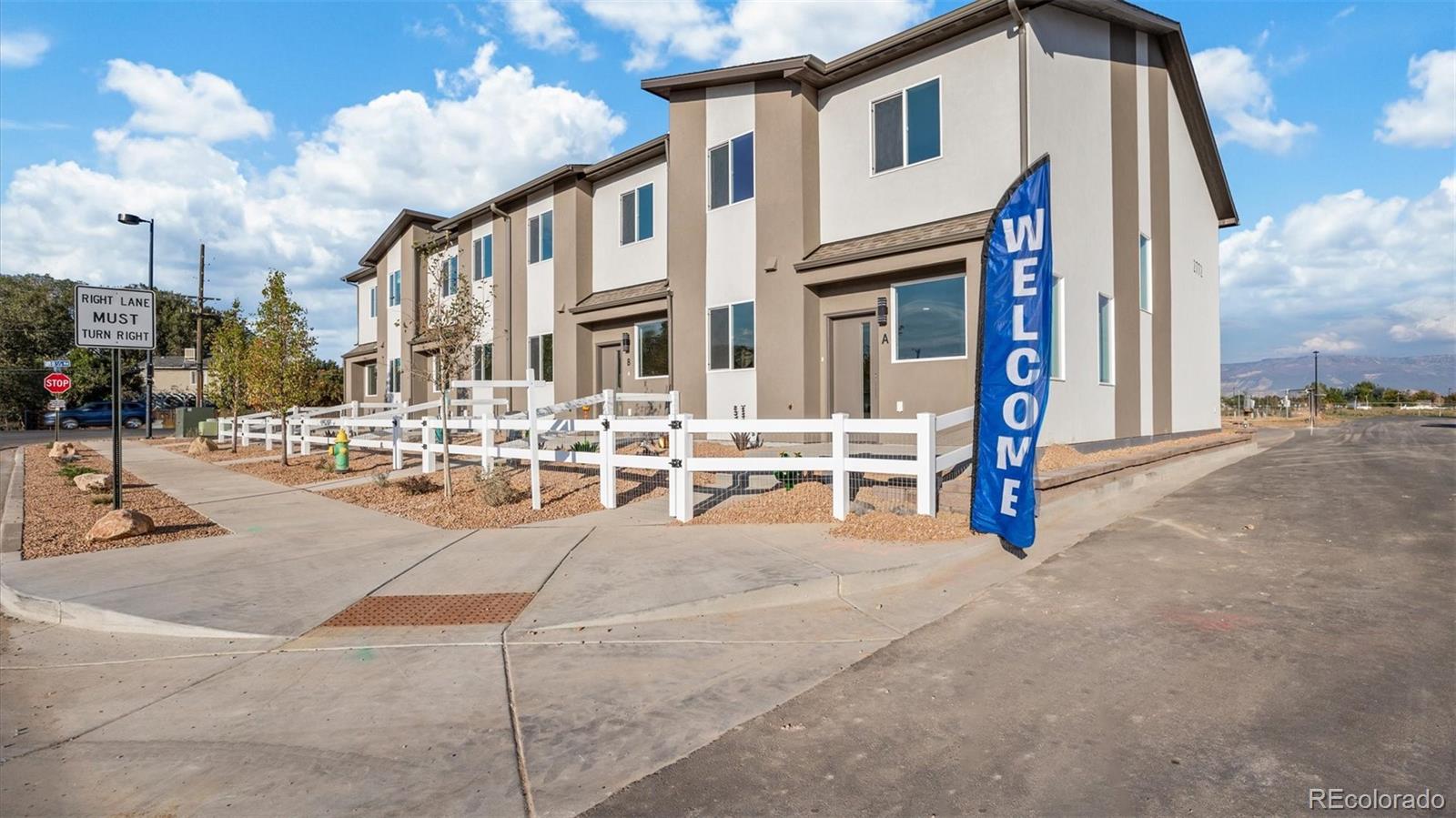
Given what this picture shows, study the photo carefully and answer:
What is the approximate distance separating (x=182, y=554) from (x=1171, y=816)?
9211 millimetres

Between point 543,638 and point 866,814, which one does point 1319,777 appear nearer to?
point 866,814

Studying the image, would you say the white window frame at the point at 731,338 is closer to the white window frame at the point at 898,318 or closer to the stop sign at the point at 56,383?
the white window frame at the point at 898,318

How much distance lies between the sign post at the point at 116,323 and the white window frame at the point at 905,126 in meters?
11.8

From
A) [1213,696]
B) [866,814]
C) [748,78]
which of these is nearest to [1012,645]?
[1213,696]

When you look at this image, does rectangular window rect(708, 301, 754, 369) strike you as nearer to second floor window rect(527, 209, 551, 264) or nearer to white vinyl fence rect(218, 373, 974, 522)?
white vinyl fence rect(218, 373, 974, 522)

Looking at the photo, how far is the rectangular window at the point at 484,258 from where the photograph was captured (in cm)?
2544

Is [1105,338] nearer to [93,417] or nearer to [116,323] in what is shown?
[116,323]

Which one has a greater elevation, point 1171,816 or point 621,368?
point 621,368

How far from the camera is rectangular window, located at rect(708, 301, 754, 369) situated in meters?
16.4

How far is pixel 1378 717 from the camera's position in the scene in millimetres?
3934

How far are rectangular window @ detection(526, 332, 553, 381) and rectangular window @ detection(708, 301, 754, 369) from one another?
708cm

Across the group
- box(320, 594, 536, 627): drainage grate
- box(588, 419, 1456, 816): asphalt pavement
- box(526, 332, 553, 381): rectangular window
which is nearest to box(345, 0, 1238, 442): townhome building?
box(526, 332, 553, 381): rectangular window

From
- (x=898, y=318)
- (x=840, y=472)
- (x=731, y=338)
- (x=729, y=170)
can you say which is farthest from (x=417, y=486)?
(x=729, y=170)

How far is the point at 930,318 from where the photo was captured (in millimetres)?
13523
